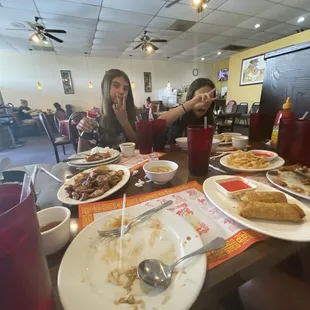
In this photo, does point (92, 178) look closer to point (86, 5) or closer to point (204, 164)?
point (204, 164)

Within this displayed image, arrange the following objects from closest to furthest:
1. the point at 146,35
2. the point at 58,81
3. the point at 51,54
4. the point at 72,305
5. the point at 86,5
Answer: the point at 72,305 → the point at 86,5 → the point at 146,35 → the point at 51,54 → the point at 58,81

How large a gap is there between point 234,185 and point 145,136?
595 mm

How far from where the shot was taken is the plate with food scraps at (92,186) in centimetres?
58

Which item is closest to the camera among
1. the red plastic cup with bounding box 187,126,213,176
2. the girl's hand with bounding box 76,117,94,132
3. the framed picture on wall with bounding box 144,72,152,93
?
the red plastic cup with bounding box 187,126,213,176

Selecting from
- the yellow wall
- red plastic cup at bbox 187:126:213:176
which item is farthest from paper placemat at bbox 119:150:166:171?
the yellow wall

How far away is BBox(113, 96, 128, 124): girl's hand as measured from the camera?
1651 mm

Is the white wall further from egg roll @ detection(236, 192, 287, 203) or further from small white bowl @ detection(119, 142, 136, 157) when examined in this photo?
egg roll @ detection(236, 192, 287, 203)

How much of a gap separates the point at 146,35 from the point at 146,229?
5.58 meters

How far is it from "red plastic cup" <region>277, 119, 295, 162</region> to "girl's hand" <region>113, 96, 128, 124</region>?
1.21 meters

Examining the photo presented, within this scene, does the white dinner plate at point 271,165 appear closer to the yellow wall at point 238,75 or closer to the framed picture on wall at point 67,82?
the yellow wall at point 238,75

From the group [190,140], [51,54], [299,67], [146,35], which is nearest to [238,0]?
[146,35]

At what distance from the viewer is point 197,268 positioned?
0.32 meters

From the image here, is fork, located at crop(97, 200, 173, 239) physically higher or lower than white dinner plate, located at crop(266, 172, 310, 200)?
lower

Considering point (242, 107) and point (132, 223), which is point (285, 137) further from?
point (242, 107)
